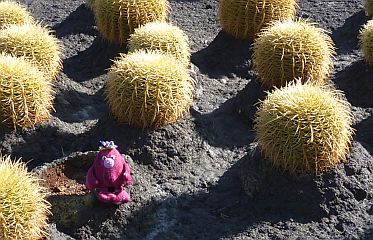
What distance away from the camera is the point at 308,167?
493 cm

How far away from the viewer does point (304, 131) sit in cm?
481

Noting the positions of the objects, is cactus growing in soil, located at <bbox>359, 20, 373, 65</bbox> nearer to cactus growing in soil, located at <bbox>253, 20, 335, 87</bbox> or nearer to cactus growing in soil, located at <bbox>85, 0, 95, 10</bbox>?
cactus growing in soil, located at <bbox>253, 20, 335, 87</bbox>

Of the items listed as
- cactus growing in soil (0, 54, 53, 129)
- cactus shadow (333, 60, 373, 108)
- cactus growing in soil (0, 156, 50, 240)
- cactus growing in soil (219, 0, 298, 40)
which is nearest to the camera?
cactus growing in soil (0, 156, 50, 240)

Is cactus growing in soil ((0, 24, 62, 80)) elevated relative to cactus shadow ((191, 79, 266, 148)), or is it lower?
lower

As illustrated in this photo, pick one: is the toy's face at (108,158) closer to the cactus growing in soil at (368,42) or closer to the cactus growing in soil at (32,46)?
the cactus growing in soil at (32,46)

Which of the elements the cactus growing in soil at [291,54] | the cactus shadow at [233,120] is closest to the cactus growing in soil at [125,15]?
the cactus shadow at [233,120]

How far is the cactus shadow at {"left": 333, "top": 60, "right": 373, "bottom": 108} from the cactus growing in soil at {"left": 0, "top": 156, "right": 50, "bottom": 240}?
3545 millimetres

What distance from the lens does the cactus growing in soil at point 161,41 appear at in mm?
6457

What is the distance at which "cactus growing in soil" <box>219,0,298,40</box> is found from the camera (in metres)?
7.29

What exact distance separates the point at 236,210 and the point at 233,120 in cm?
164

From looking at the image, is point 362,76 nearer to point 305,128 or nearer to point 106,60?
point 305,128

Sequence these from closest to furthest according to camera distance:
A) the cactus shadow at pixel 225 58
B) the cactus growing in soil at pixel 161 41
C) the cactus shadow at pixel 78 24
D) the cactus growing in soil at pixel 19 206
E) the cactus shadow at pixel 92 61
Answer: the cactus growing in soil at pixel 19 206, the cactus growing in soil at pixel 161 41, the cactus shadow at pixel 225 58, the cactus shadow at pixel 92 61, the cactus shadow at pixel 78 24

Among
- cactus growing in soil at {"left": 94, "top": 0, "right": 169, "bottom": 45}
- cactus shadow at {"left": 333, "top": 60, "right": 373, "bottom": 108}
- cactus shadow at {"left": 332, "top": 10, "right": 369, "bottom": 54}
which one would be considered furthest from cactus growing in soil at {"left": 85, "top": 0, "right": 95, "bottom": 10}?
cactus shadow at {"left": 333, "top": 60, "right": 373, "bottom": 108}

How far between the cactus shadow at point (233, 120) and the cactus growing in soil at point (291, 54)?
28 centimetres
